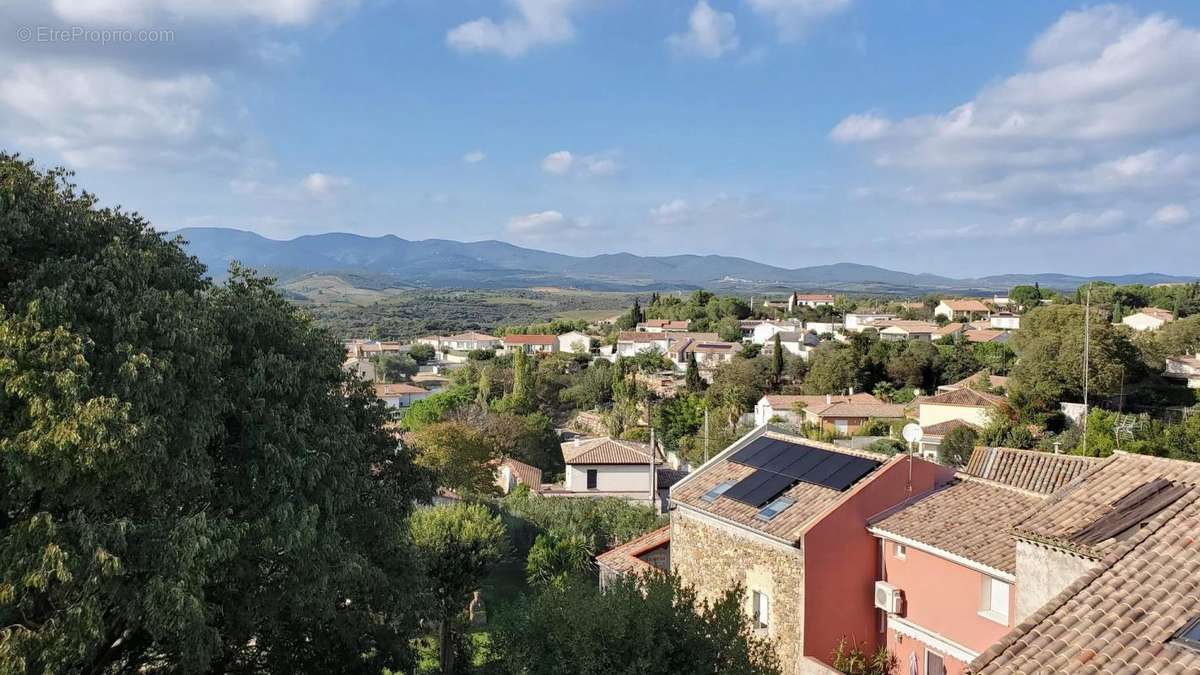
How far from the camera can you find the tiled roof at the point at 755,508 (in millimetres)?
15484

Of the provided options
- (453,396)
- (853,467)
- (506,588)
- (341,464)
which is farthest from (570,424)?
(341,464)

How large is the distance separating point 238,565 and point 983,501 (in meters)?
13.0

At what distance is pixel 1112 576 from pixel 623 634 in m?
5.80

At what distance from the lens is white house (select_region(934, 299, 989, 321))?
98.2 metres

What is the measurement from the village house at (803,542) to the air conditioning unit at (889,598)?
0.34 metres

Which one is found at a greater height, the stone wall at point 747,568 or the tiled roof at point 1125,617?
the tiled roof at point 1125,617

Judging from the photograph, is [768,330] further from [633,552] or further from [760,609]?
[760,609]

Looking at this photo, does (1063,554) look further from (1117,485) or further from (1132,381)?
(1132,381)

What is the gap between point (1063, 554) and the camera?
10.8m

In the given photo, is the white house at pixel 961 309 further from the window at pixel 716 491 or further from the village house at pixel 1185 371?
the window at pixel 716 491

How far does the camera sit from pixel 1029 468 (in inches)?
658

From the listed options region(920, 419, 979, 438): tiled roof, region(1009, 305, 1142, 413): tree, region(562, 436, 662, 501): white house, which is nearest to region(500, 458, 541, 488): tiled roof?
region(562, 436, 662, 501): white house

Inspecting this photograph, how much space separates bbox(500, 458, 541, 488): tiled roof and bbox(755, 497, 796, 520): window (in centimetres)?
2144

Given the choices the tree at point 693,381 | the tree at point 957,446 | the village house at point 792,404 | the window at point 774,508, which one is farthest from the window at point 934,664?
the tree at point 693,381
